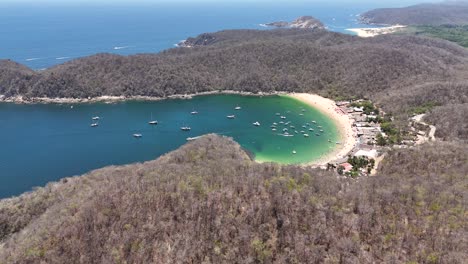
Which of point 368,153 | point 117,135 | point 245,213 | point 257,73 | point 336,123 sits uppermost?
point 257,73

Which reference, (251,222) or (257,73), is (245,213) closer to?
(251,222)

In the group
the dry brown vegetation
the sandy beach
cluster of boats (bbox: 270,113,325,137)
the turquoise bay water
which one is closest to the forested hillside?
the sandy beach

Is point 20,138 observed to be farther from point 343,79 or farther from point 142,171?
point 343,79

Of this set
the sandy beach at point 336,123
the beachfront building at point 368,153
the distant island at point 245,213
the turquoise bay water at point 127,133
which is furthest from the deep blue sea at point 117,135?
the distant island at point 245,213

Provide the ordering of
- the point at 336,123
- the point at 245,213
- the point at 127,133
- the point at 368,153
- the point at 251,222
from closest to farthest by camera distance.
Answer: the point at 251,222
the point at 245,213
the point at 368,153
the point at 127,133
the point at 336,123

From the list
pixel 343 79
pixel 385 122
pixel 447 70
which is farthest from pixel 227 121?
pixel 447 70

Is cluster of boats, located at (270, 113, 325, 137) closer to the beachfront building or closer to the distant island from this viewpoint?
the beachfront building

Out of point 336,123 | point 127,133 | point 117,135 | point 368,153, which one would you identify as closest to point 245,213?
point 368,153
